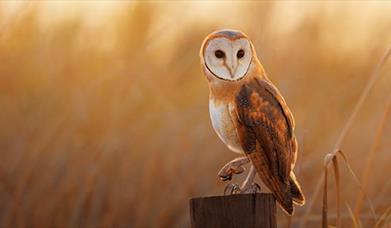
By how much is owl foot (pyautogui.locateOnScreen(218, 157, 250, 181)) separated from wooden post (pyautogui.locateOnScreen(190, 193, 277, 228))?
0.68 ft

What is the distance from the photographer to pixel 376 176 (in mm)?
2930

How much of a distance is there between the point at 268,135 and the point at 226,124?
0.28 ft

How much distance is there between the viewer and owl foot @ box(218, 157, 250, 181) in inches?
73.4

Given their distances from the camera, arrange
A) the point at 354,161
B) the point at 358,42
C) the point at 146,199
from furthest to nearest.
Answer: the point at 358,42 → the point at 354,161 → the point at 146,199

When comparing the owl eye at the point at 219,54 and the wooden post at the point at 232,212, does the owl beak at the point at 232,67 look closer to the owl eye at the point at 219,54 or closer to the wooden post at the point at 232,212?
the owl eye at the point at 219,54

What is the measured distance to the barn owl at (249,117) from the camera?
5.91ft

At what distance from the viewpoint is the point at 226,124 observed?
1.86 meters

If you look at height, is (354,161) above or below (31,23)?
below

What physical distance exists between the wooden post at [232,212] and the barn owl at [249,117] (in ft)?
0.40

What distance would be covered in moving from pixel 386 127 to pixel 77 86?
0.92 m

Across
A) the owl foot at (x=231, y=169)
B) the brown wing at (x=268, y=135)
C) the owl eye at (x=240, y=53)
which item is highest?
the owl eye at (x=240, y=53)

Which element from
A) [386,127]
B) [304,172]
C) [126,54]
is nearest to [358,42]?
[386,127]

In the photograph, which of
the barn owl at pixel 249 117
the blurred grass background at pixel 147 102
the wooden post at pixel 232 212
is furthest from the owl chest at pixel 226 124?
the blurred grass background at pixel 147 102

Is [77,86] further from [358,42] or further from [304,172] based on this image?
[358,42]
